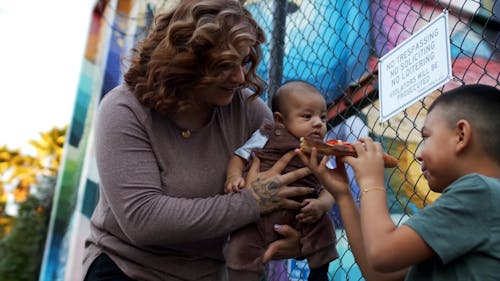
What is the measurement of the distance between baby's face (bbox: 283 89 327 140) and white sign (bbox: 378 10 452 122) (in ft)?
0.78

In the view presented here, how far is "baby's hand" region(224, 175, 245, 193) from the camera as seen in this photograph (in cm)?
214

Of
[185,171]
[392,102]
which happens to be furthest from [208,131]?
[392,102]

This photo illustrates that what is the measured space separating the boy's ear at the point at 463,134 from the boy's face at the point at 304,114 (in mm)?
724

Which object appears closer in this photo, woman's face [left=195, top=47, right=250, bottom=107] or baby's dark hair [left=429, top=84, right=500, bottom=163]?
baby's dark hair [left=429, top=84, right=500, bottom=163]

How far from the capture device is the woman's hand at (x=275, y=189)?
2092mm

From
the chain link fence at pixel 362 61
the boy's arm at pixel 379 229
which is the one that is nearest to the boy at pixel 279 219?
the boy's arm at pixel 379 229

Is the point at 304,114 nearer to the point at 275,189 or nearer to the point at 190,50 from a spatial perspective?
the point at 275,189

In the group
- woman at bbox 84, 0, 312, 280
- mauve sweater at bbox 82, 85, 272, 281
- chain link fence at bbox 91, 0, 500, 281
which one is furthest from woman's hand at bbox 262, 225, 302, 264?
chain link fence at bbox 91, 0, 500, 281

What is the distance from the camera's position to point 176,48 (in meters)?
2.12

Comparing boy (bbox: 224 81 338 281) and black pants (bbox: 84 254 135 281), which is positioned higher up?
boy (bbox: 224 81 338 281)

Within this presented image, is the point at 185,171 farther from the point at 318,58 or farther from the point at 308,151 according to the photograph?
the point at 318,58

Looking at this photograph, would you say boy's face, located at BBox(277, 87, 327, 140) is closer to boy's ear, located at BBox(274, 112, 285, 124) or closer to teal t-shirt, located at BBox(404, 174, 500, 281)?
boy's ear, located at BBox(274, 112, 285, 124)

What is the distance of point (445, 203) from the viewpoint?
5.08 feet

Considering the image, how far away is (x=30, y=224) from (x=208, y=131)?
669 cm
